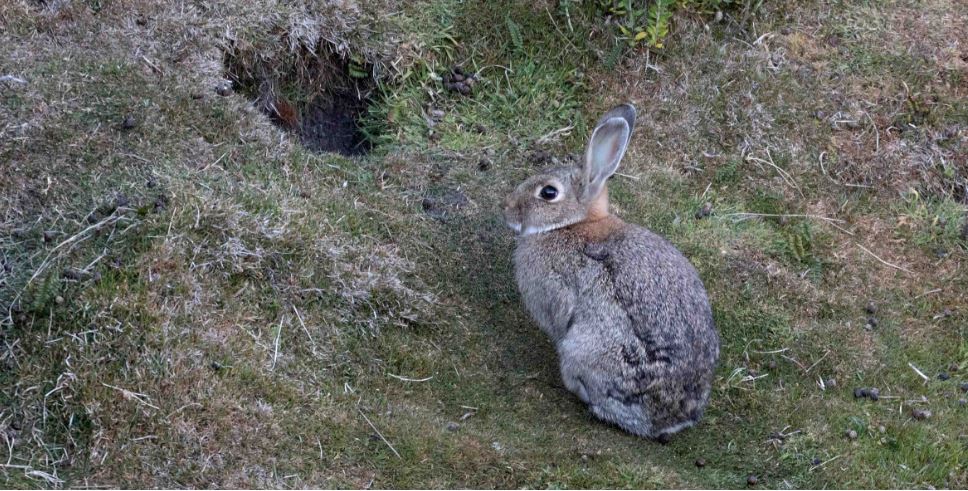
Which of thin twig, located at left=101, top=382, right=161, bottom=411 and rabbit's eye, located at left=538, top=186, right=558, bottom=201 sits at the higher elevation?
thin twig, located at left=101, top=382, right=161, bottom=411

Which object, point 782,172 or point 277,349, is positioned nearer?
point 277,349

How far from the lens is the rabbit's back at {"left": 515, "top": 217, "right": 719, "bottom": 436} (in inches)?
241

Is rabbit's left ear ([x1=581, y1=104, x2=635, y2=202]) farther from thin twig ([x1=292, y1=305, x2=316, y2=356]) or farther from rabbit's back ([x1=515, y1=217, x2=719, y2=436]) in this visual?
thin twig ([x1=292, y1=305, x2=316, y2=356])

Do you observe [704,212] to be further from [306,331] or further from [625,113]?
[306,331]

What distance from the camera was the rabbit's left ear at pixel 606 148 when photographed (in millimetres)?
6555

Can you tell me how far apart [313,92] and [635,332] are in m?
3.52

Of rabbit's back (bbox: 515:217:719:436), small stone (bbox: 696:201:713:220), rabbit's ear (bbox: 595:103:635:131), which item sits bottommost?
small stone (bbox: 696:201:713:220)

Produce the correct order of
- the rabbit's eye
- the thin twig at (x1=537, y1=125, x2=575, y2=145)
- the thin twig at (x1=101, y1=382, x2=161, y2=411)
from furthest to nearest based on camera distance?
the thin twig at (x1=537, y1=125, x2=575, y2=145), the rabbit's eye, the thin twig at (x1=101, y1=382, x2=161, y2=411)

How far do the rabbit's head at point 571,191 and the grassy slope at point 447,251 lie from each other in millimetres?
449

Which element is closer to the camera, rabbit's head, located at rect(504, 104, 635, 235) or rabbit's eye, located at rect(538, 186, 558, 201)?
rabbit's head, located at rect(504, 104, 635, 235)

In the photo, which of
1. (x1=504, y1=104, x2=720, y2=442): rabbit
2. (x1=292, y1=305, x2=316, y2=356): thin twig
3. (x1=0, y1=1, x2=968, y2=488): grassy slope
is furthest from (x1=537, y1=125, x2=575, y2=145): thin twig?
(x1=292, y1=305, x2=316, y2=356): thin twig

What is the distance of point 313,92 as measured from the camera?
26.8 ft

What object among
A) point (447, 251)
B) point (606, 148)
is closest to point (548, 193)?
point (606, 148)

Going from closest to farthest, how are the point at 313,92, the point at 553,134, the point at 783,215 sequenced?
the point at 783,215, the point at 553,134, the point at 313,92
